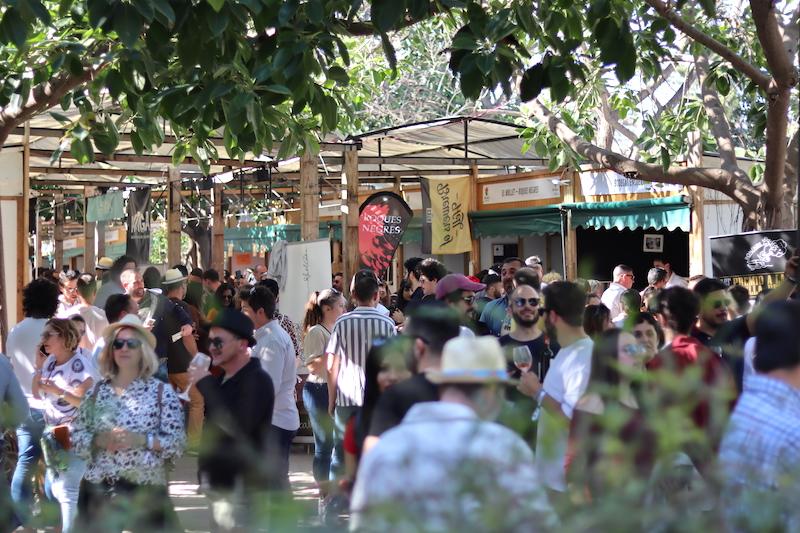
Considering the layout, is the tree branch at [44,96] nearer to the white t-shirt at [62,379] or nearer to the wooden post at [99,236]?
the white t-shirt at [62,379]

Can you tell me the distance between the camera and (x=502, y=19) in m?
6.36

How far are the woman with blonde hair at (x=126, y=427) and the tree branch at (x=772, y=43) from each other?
5.38 metres

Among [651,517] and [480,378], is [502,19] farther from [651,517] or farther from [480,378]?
[651,517]

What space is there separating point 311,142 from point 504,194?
444 inches

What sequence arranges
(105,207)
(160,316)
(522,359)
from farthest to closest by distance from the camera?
(105,207)
(160,316)
(522,359)

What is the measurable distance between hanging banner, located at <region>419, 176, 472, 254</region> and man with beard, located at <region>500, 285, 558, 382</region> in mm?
10939

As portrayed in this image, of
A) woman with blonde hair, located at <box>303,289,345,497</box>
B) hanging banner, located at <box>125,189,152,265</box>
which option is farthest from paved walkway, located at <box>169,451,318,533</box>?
hanging banner, located at <box>125,189,152,265</box>

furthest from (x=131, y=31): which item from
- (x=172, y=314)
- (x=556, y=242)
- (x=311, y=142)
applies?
(x=556, y=242)

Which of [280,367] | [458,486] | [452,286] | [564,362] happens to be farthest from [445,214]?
[458,486]

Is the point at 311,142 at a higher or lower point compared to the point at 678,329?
higher

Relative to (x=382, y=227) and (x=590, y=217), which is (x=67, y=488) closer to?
(x=382, y=227)

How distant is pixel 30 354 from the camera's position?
7.66 m

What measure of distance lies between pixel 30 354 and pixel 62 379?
30.8 inches

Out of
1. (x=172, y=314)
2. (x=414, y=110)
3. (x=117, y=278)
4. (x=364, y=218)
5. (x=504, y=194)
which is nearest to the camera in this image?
(x=172, y=314)
